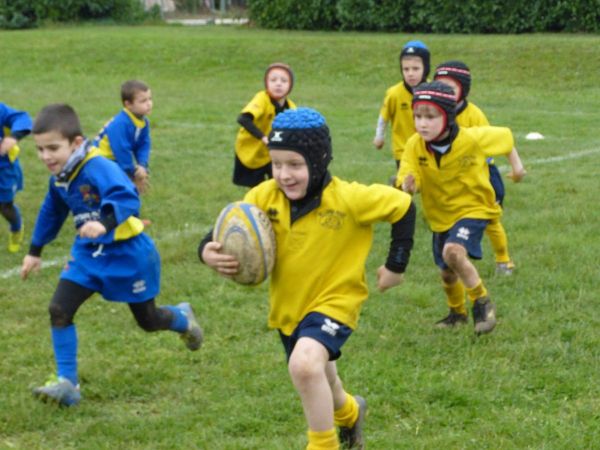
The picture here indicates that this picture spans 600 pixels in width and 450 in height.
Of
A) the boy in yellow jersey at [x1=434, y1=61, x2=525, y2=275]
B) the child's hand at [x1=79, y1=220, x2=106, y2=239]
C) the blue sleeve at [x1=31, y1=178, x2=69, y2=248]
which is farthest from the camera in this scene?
the boy in yellow jersey at [x1=434, y1=61, x2=525, y2=275]

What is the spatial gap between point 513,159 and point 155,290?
267 cm

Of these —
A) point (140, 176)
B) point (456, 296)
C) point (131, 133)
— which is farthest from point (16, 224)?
point (456, 296)

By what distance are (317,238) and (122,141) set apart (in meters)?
5.35

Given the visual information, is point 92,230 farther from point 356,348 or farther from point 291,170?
point 356,348

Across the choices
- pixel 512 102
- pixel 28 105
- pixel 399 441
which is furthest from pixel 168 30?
pixel 399 441

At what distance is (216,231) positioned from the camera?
15.5 feet

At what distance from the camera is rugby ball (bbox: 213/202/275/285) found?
455 cm

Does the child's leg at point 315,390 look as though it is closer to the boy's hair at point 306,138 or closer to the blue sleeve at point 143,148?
the boy's hair at point 306,138

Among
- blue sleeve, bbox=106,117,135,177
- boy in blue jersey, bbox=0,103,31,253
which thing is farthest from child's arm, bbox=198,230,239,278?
blue sleeve, bbox=106,117,135,177

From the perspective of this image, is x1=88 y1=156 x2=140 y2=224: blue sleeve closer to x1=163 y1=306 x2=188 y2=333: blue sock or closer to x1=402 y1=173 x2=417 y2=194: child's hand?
x1=163 y1=306 x2=188 y2=333: blue sock

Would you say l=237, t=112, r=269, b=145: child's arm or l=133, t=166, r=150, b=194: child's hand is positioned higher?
l=237, t=112, r=269, b=145: child's arm

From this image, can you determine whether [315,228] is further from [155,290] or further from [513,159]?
[513,159]

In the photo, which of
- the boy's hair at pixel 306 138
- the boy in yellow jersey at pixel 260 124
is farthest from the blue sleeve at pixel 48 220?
the boy in yellow jersey at pixel 260 124

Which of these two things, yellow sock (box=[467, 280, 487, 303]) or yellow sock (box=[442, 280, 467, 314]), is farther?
yellow sock (box=[442, 280, 467, 314])
